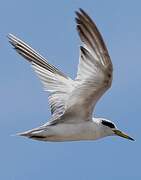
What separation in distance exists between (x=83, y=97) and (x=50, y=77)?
288 centimetres

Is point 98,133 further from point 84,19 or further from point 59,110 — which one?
point 84,19

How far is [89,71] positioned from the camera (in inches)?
798

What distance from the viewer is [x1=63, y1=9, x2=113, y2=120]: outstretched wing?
19.3 meters

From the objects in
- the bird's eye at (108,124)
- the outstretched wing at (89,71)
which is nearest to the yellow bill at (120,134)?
the bird's eye at (108,124)

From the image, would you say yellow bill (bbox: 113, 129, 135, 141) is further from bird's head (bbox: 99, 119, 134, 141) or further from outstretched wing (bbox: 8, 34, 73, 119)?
outstretched wing (bbox: 8, 34, 73, 119)

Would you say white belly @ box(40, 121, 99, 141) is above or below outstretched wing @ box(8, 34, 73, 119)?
below

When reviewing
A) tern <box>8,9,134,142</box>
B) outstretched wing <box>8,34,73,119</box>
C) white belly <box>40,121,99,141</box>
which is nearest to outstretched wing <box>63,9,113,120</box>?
tern <box>8,9,134,142</box>

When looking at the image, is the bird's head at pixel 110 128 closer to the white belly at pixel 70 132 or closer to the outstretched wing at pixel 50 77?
the white belly at pixel 70 132

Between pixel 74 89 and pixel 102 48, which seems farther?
pixel 74 89

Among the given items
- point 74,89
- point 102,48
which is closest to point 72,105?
point 74,89

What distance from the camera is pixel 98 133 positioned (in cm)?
2120

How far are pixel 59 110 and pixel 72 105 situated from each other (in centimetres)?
102

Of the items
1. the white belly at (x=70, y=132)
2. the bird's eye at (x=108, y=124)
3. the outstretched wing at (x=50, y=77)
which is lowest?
the white belly at (x=70, y=132)

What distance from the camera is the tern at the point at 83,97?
19.6 metres
